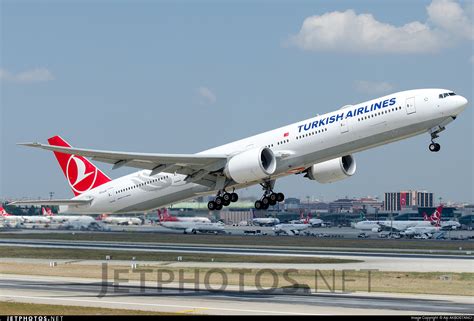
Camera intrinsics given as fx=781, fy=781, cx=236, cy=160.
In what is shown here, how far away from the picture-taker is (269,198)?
179 ft

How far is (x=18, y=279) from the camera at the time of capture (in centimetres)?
5425

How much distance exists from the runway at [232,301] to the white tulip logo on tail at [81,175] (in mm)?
21043

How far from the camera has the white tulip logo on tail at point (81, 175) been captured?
69562 mm

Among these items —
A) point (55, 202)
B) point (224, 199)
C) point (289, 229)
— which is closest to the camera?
point (224, 199)

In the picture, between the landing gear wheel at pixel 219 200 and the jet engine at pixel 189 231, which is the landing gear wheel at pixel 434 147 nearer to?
the landing gear wheel at pixel 219 200

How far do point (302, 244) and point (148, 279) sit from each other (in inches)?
1930

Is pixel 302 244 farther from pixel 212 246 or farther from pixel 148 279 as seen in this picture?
pixel 148 279

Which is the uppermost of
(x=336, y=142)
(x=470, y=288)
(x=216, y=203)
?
(x=336, y=142)

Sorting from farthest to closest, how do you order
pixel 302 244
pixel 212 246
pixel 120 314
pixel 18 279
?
pixel 302 244 < pixel 212 246 < pixel 18 279 < pixel 120 314

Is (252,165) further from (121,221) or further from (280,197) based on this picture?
(121,221)

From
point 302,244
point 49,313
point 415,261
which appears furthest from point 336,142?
point 302,244

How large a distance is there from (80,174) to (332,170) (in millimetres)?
25480

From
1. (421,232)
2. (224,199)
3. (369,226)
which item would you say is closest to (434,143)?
(224,199)

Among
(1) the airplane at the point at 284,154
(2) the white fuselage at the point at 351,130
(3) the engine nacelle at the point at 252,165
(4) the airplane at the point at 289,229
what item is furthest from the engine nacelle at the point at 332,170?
(4) the airplane at the point at 289,229
